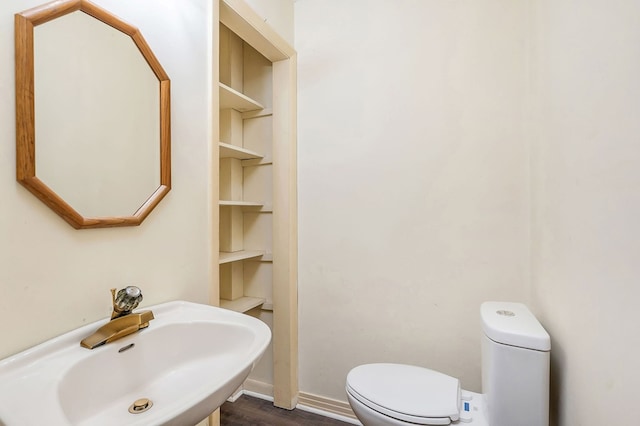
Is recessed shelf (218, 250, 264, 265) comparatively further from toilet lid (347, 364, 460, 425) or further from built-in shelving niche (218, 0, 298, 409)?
toilet lid (347, 364, 460, 425)

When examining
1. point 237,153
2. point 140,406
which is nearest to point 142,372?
point 140,406

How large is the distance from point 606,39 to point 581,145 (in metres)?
0.27

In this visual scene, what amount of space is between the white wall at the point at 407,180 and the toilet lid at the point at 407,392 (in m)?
0.35

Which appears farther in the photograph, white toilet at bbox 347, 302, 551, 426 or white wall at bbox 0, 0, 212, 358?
white toilet at bbox 347, 302, 551, 426

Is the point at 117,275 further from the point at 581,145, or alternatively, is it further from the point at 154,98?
the point at 581,145

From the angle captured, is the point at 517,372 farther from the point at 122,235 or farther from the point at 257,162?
the point at 257,162

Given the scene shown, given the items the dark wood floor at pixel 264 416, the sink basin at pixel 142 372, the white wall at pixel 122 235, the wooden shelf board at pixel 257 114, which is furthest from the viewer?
the wooden shelf board at pixel 257 114

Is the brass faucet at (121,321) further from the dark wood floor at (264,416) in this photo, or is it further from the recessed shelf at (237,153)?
the dark wood floor at (264,416)

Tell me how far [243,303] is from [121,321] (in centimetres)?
107

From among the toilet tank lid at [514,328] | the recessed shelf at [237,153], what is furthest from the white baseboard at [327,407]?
the recessed shelf at [237,153]

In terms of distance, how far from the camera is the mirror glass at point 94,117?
0.82 metres

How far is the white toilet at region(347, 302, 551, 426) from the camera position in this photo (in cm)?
101

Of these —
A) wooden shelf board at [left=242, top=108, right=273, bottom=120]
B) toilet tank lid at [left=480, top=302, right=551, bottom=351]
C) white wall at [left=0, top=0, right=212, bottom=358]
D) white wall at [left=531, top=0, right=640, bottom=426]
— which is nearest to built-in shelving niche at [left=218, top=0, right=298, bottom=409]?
wooden shelf board at [left=242, top=108, right=273, bottom=120]

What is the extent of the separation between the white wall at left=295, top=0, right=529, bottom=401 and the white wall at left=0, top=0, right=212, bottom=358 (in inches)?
30.5
